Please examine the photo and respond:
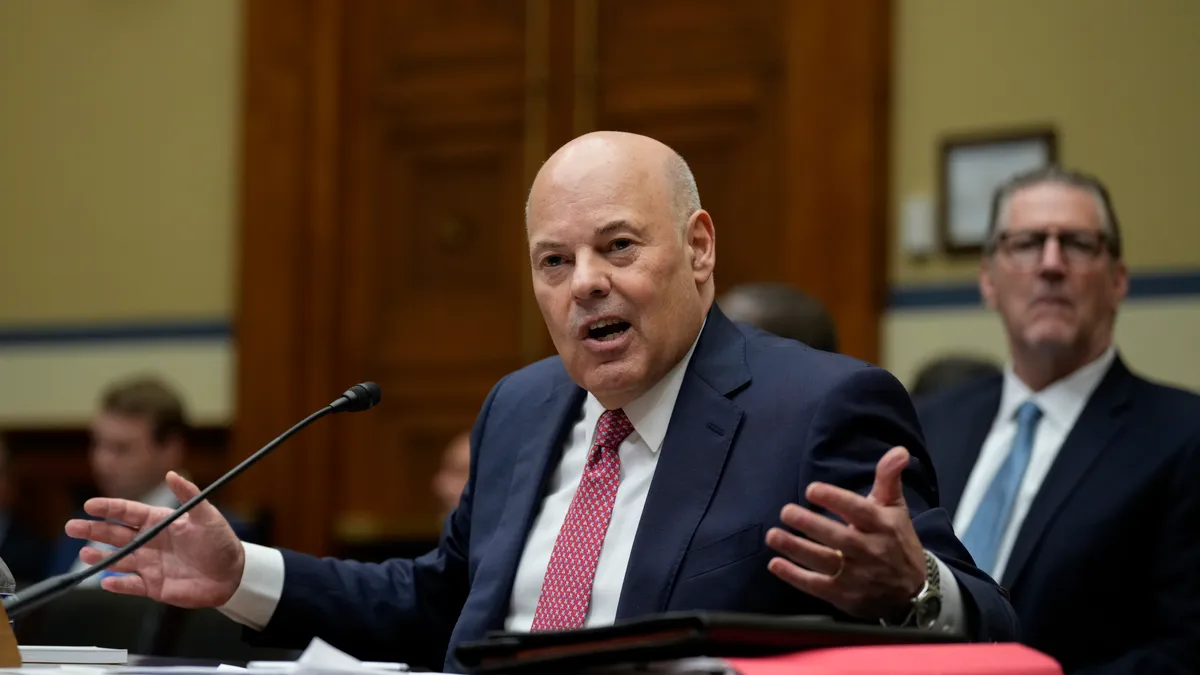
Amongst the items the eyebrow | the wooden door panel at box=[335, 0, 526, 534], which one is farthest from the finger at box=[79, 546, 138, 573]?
the wooden door panel at box=[335, 0, 526, 534]

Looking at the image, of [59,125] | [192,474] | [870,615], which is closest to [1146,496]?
[870,615]

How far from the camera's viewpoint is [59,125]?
5910 millimetres

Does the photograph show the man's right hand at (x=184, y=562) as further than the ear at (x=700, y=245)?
No

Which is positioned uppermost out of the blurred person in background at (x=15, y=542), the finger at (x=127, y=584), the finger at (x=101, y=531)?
the finger at (x=101, y=531)

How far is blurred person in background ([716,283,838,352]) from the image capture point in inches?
136

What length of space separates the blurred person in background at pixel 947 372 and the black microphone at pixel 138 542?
7.66 ft

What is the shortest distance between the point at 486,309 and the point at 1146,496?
2880 millimetres

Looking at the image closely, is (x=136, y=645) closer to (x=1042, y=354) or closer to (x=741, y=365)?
(x=741, y=365)

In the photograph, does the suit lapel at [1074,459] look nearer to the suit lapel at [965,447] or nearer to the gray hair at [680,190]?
the suit lapel at [965,447]

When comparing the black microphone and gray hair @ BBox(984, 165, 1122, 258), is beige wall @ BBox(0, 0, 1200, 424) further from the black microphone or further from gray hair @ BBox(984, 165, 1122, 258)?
the black microphone

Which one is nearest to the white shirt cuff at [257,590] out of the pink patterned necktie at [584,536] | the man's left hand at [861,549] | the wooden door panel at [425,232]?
the pink patterned necktie at [584,536]

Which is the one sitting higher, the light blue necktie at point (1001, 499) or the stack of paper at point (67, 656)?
the stack of paper at point (67, 656)

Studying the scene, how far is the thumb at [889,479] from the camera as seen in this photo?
158cm

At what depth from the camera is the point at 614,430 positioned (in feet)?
7.02
